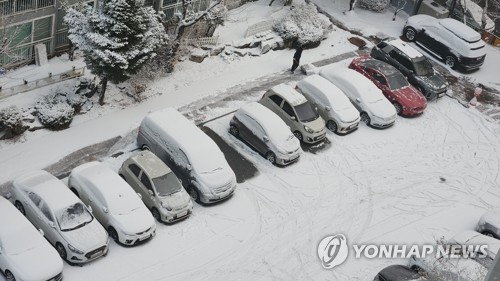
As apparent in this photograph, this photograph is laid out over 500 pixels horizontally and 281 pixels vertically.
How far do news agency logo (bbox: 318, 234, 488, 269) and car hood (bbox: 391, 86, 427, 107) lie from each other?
8.83 metres

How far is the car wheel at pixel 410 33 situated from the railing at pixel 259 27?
7.92m

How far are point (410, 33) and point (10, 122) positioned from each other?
72.3ft

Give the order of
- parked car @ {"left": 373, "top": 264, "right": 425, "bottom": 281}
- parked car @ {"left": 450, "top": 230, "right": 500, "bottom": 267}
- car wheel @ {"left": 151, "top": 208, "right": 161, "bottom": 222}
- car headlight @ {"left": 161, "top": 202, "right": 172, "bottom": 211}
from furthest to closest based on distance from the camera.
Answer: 1. car wheel @ {"left": 151, "top": 208, "right": 161, "bottom": 222}
2. car headlight @ {"left": 161, "top": 202, "right": 172, "bottom": 211}
3. parked car @ {"left": 450, "top": 230, "right": 500, "bottom": 267}
4. parked car @ {"left": 373, "top": 264, "right": 425, "bottom": 281}

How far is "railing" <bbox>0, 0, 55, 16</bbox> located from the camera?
25.4m

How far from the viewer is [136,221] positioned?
840 inches

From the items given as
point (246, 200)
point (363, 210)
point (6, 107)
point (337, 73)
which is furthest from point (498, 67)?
point (6, 107)

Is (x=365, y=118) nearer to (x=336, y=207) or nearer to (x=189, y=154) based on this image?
(x=336, y=207)

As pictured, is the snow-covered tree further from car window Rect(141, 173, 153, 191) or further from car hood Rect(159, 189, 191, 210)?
car hood Rect(159, 189, 191, 210)

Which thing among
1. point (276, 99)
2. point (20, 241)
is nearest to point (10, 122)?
point (20, 241)

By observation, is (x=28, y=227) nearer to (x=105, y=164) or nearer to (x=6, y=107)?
(x=105, y=164)

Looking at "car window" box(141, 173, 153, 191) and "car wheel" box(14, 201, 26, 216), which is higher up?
"car window" box(141, 173, 153, 191)

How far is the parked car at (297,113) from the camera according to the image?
2731 centimetres

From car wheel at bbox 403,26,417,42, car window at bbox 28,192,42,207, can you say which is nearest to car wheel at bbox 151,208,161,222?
car window at bbox 28,192,42,207

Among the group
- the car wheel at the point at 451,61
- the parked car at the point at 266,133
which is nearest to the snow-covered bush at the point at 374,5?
the car wheel at the point at 451,61
